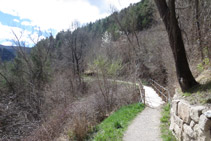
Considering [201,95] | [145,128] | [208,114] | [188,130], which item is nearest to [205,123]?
[208,114]

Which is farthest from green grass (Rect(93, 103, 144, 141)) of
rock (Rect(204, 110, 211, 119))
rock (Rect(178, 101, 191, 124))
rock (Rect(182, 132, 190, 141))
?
rock (Rect(204, 110, 211, 119))

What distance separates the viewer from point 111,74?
38.7ft

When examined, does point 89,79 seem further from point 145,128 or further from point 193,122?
point 193,122

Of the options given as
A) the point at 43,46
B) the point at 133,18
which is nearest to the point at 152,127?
the point at 133,18

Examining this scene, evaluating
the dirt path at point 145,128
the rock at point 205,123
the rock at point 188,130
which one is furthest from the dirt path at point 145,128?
the rock at point 205,123

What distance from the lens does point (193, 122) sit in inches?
119

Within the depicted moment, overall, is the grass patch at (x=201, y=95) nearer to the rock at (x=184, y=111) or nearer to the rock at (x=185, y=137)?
the rock at (x=184, y=111)

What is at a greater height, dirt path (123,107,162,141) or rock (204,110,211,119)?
rock (204,110,211,119)

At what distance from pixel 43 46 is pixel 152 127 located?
2050cm

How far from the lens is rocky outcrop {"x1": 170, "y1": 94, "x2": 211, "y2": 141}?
2586 millimetres

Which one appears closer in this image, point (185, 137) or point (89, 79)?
point (185, 137)

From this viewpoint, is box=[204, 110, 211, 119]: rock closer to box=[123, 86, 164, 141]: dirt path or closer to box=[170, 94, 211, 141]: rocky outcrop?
box=[170, 94, 211, 141]: rocky outcrop

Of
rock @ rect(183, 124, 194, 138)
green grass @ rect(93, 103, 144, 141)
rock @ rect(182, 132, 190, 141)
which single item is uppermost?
rock @ rect(183, 124, 194, 138)

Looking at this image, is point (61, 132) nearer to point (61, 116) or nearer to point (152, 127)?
point (61, 116)
